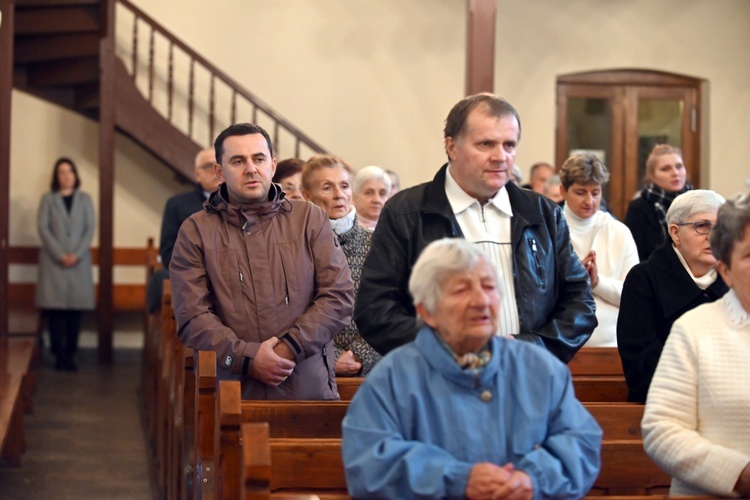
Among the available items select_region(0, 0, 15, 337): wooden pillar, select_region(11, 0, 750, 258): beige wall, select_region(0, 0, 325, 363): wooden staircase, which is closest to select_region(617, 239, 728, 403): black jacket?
select_region(0, 0, 15, 337): wooden pillar

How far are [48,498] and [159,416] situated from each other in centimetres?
68

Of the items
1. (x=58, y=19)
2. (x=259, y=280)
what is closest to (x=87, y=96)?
(x=58, y=19)

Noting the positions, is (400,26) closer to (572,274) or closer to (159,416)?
(159,416)

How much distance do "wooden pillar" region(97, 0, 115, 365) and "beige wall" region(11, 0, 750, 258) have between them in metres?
0.62

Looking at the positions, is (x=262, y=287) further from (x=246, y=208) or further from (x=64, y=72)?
(x=64, y=72)

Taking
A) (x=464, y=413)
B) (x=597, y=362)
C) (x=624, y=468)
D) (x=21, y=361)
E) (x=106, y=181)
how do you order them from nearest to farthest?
1. (x=464, y=413)
2. (x=624, y=468)
3. (x=597, y=362)
4. (x=21, y=361)
5. (x=106, y=181)

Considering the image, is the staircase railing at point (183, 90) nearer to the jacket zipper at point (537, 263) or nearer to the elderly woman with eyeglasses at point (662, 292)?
the elderly woman with eyeglasses at point (662, 292)

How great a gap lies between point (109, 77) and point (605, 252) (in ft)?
17.2

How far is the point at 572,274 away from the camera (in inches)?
116

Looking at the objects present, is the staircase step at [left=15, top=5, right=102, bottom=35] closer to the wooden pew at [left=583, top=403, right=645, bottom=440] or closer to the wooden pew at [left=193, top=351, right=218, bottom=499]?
the wooden pew at [left=193, top=351, right=218, bottom=499]

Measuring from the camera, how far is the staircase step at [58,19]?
28.2 feet

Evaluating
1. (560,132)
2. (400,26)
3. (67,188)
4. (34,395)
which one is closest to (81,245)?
(67,188)

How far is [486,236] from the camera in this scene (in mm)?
2848

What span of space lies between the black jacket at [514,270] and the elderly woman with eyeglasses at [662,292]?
24cm
